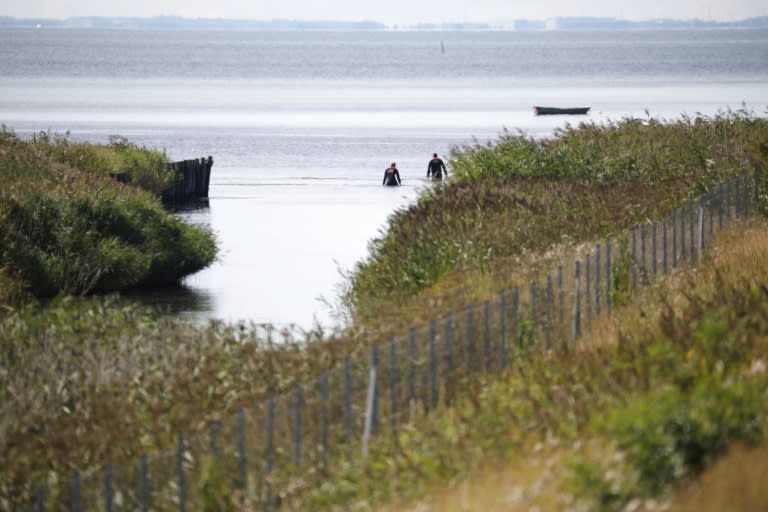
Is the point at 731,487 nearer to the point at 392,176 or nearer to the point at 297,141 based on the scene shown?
the point at 392,176

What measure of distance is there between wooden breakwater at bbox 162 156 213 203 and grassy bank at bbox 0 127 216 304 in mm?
18922

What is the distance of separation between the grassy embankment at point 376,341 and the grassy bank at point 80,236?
7.14 meters

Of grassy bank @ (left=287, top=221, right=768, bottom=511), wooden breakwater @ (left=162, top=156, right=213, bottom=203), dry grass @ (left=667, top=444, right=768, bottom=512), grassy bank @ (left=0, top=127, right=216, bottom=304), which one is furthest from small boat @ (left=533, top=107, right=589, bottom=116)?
dry grass @ (left=667, top=444, right=768, bottom=512)

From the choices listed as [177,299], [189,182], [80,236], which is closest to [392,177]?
[189,182]

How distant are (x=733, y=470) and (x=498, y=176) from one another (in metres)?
29.4

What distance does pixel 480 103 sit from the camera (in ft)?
539

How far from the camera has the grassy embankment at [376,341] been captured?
1420 cm

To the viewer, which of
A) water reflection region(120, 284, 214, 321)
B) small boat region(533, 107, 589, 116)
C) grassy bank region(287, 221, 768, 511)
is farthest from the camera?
small boat region(533, 107, 589, 116)

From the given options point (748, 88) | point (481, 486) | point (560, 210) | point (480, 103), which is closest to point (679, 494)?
point (481, 486)

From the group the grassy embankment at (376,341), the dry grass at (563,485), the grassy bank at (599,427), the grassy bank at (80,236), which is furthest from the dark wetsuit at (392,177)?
the dry grass at (563,485)

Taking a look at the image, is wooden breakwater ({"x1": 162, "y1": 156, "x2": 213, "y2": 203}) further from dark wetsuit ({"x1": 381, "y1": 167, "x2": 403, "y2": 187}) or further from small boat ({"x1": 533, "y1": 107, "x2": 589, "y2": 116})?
small boat ({"x1": 533, "y1": 107, "x2": 589, "y2": 116})

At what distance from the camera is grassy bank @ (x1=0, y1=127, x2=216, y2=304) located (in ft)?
114

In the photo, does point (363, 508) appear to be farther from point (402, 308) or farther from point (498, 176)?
point (498, 176)

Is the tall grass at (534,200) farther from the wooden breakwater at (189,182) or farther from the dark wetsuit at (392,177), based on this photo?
the dark wetsuit at (392,177)
